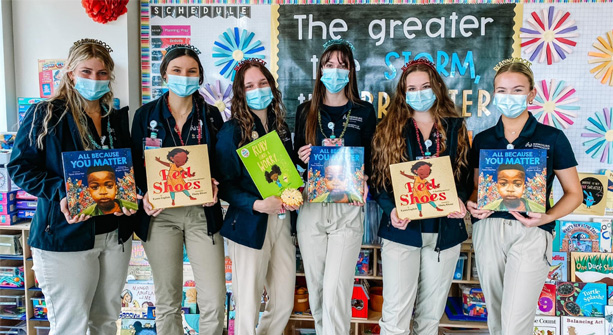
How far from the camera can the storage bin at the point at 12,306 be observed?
3268 mm

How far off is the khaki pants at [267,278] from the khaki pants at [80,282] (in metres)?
0.60

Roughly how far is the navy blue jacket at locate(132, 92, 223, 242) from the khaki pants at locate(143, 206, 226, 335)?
5 cm

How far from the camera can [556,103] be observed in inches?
133

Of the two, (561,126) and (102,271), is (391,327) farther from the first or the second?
(561,126)

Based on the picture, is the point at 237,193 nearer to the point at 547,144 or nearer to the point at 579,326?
the point at 547,144

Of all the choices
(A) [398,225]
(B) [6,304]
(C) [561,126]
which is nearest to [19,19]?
(B) [6,304]

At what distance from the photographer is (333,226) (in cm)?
241

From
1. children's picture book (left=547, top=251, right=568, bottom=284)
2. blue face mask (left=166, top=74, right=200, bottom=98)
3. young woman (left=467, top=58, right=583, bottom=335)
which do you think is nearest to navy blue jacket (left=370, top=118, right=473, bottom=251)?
young woman (left=467, top=58, right=583, bottom=335)

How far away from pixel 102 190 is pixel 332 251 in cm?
120

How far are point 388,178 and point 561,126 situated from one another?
1809 mm

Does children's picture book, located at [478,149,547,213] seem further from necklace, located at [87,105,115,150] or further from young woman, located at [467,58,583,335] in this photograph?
necklace, located at [87,105,115,150]

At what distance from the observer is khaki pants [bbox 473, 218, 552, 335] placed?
2.27 metres

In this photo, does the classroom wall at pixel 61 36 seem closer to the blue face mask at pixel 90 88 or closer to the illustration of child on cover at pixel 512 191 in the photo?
the blue face mask at pixel 90 88

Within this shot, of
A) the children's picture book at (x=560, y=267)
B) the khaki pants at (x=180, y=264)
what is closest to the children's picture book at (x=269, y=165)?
the khaki pants at (x=180, y=264)
